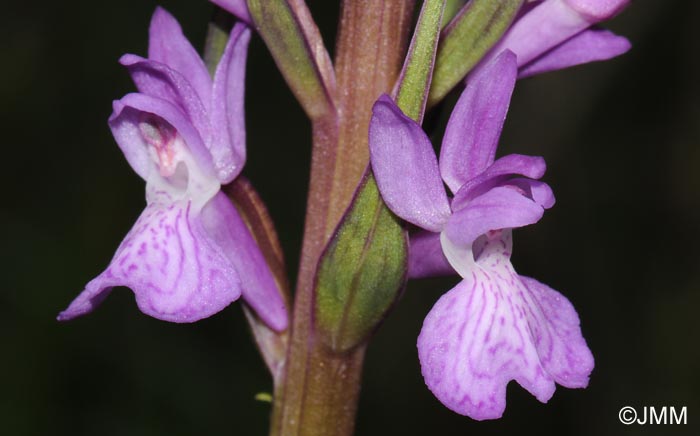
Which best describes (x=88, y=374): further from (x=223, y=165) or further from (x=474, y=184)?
(x=474, y=184)

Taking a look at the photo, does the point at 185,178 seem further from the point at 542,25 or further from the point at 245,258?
the point at 542,25

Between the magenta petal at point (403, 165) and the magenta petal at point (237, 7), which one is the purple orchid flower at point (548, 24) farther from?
the magenta petal at point (237, 7)

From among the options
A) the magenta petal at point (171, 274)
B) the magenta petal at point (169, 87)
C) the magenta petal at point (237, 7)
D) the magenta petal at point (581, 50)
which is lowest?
the magenta petal at point (171, 274)

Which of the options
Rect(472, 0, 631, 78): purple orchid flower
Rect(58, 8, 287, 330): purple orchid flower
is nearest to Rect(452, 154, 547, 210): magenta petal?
Rect(472, 0, 631, 78): purple orchid flower

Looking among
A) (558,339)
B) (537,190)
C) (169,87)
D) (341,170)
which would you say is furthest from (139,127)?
(558,339)

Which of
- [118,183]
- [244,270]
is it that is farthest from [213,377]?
[244,270]

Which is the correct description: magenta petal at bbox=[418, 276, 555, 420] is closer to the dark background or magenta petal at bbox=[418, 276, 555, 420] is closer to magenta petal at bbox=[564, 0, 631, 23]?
magenta petal at bbox=[564, 0, 631, 23]

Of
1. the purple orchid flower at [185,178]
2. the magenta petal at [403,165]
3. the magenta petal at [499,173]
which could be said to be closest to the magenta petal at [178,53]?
the purple orchid flower at [185,178]
